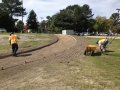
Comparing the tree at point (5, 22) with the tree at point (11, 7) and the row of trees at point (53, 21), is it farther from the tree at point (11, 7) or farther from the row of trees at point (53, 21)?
the tree at point (11, 7)

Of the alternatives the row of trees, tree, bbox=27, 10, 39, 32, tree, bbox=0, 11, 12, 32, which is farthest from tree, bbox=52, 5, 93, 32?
tree, bbox=0, 11, 12, 32

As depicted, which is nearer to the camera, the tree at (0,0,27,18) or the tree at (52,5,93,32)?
the tree at (52,5,93,32)

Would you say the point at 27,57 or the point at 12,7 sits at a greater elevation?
the point at 12,7

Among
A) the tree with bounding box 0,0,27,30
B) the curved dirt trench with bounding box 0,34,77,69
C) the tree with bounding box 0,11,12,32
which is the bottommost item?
the curved dirt trench with bounding box 0,34,77,69

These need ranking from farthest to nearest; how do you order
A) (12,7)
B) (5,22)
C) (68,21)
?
(12,7), (68,21), (5,22)

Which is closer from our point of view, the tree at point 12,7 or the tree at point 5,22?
the tree at point 5,22

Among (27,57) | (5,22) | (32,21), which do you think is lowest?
(27,57)

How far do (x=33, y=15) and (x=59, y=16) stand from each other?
419 inches

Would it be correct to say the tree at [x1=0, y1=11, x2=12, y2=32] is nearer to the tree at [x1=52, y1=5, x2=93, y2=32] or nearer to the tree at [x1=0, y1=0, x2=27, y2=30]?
the tree at [x1=0, y1=0, x2=27, y2=30]

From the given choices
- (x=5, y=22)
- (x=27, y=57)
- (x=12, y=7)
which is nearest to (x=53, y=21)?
(x=12, y=7)

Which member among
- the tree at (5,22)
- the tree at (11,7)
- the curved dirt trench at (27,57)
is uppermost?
the tree at (11,7)

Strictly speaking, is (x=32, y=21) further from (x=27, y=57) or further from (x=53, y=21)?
(x=27, y=57)

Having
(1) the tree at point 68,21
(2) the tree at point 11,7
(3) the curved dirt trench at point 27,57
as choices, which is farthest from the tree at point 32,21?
(3) the curved dirt trench at point 27,57

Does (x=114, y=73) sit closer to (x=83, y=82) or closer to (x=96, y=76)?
(x=96, y=76)
